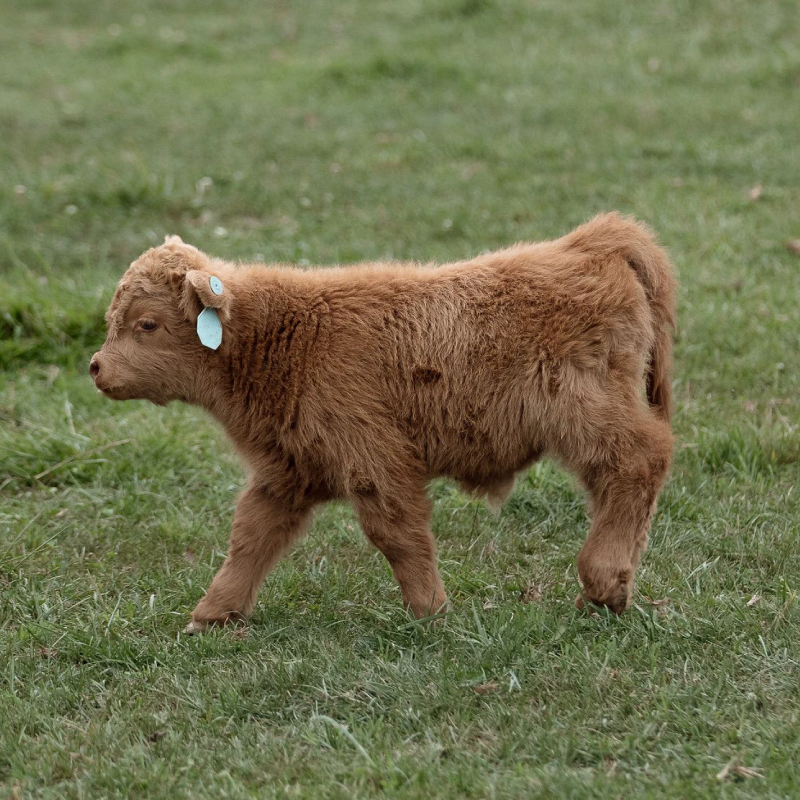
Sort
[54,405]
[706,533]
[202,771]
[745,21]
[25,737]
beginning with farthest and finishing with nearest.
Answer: [745,21] → [54,405] → [706,533] → [25,737] → [202,771]

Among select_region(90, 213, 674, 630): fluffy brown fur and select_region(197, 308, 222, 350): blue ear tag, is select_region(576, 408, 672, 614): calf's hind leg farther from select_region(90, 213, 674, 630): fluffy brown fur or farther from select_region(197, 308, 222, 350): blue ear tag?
select_region(197, 308, 222, 350): blue ear tag

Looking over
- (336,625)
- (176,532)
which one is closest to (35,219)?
(176,532)

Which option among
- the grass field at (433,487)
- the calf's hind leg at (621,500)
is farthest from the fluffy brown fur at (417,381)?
the grass field at (433,487)

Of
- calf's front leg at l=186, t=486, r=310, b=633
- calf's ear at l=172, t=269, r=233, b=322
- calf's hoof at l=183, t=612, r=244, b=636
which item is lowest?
calf's hoof at l=183, t=612, r=244, b=636

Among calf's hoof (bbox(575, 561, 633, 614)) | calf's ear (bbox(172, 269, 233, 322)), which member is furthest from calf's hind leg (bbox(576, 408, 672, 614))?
calf's ear (bbox(172, 269, 233, 322))

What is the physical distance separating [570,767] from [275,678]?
3.88 ft

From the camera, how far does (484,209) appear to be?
31.8 ft

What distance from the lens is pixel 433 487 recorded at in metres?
6.12

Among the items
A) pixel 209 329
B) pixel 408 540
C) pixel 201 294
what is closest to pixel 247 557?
pixel 408 540

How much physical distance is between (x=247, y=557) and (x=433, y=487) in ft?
4.86

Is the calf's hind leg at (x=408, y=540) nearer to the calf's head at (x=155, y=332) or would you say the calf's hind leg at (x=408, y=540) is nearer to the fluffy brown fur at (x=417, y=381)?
the fluffy brown fur at (x=417, y=381)

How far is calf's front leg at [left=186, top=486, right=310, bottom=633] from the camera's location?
16.0 ft

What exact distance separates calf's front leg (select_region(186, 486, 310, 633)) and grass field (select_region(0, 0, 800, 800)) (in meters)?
0.15

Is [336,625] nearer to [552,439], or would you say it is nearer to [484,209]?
[552,439]
